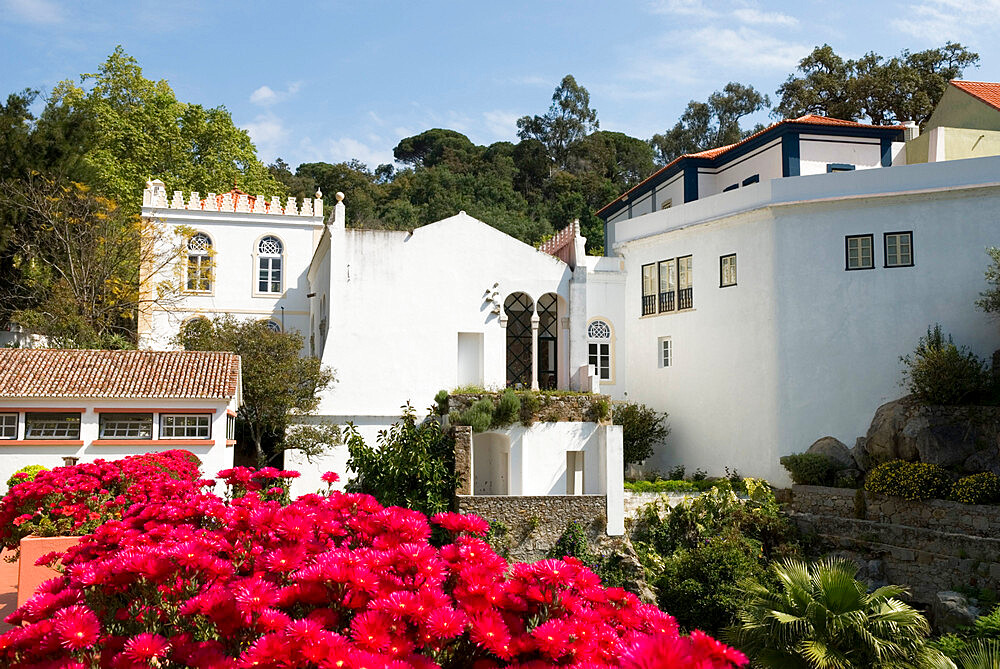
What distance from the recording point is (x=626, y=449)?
27.0 meters

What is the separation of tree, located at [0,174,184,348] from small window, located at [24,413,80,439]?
9.15m

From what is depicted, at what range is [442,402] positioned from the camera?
24.0m

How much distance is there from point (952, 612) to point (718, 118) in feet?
153

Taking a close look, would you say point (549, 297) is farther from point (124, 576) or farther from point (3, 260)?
point (124, 576)

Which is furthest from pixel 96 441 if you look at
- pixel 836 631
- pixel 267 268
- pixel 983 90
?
pixel 983 90

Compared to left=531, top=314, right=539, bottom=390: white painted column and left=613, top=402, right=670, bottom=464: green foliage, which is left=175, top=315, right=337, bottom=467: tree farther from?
left=613, top=402, right=670, bottom=464: green foliage

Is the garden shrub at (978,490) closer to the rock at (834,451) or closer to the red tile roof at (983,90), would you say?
the rock at (834,451)

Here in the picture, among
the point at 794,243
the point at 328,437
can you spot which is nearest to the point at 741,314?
the point at 794,243

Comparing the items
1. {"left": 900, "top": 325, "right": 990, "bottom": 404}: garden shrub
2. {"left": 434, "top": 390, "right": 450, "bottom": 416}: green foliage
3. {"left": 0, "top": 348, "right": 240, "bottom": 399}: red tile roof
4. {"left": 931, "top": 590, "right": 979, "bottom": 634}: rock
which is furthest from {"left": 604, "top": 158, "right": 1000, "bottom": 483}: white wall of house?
{"left": 0, "top": 348, "right": 240, "bottom": 399}: red tile roof

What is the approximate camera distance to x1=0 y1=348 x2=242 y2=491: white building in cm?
1970

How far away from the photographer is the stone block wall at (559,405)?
23.1 meters

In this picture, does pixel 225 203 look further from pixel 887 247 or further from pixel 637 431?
pixel 887 247

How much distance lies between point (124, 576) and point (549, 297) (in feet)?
80.9

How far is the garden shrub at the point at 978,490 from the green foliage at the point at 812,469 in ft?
11.1
